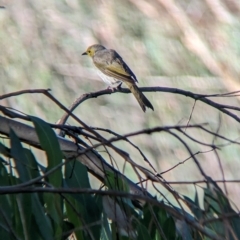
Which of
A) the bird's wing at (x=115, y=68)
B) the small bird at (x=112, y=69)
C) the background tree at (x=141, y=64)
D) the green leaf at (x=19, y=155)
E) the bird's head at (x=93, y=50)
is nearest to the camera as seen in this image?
the green leaf at (x=19, y=155)

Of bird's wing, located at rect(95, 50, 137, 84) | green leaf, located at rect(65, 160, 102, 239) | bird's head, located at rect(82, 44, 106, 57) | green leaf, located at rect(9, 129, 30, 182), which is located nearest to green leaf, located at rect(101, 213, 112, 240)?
green leaf, located at rect(65, 160, 102, 239)

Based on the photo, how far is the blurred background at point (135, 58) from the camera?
238 inches

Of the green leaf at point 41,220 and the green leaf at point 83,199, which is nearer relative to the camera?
the green leaf at point 41,220

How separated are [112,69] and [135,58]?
0.99 m

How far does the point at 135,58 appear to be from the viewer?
6156mm

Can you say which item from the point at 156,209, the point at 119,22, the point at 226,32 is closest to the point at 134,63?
the point at 119,22

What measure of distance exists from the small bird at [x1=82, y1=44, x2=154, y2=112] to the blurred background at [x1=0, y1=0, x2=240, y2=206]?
47 cm

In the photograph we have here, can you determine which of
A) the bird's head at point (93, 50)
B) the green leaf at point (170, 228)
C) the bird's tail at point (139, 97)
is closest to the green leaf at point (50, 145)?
the green leaf at point (170, 228)

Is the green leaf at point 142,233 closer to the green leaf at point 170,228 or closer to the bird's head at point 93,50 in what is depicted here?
the green leaf at point 170,228

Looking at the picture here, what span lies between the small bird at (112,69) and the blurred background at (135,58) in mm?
470

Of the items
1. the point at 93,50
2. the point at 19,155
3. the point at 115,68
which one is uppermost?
the point at 93,50

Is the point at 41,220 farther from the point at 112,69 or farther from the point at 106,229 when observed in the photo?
the point at 112,69

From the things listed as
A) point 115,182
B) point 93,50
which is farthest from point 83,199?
point 93,50

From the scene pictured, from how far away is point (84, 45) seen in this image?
6.27 meters
